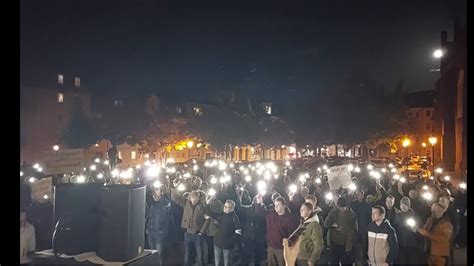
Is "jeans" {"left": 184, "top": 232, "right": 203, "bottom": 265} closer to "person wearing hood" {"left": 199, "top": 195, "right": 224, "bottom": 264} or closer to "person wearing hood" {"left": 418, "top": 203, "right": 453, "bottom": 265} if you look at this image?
"person wearing hood" {"left": 199, "top": 195, "right": 224, "bottom": 264}

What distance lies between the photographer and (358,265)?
9281 mm

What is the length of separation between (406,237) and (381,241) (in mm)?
1182

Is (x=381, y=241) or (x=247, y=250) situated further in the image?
(x=247, y=250)

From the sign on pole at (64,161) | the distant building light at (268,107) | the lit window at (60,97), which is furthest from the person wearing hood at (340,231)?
the distant building light at (268,107)

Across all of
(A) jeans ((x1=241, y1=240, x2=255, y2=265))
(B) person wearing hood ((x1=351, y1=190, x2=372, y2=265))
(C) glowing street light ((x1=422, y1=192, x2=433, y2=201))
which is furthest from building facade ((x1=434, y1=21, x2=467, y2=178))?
(A) jeans ((x1=241, y1=240, x2=255, y2=265))

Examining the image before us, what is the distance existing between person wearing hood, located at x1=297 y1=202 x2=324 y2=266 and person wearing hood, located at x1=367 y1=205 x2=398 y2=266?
899 mm

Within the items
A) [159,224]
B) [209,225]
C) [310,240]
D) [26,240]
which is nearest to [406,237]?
[310,240]

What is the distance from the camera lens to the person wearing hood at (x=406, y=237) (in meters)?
9.12

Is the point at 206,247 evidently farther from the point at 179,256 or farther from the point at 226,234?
the point at 179,256

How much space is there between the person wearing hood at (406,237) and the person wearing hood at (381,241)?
39.4 inches

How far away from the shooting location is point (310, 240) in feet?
27.3

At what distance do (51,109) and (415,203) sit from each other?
48.8m

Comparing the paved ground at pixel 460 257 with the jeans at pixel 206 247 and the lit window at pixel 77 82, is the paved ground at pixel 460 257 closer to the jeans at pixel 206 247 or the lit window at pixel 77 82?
the jeans at pixel 206 247

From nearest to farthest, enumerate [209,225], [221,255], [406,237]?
1. [406,237]
2. [221,255]
3. [209,225]
